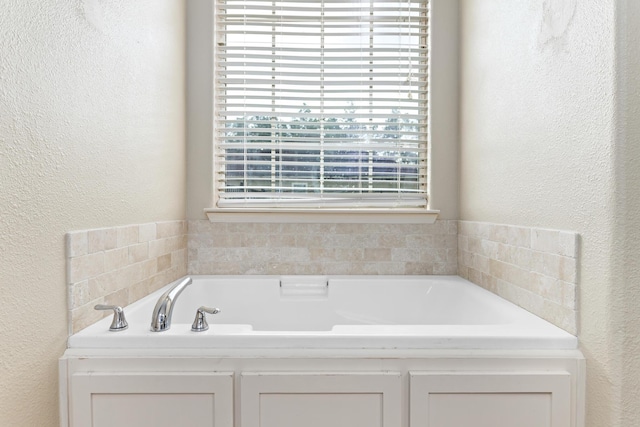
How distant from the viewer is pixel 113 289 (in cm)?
134

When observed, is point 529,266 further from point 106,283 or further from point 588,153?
point 106,283

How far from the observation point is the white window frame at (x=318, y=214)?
1.99 m

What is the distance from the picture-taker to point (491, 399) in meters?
1.07

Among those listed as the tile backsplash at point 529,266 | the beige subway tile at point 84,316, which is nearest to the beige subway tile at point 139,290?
the beige subway tile at point 84,316

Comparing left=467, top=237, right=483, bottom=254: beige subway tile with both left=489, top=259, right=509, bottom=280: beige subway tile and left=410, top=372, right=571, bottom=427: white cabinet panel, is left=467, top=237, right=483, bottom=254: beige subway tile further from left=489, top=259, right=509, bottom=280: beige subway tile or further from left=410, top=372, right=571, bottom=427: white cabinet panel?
left=410, top=372, right=571, bottom=427: white cabinet panel

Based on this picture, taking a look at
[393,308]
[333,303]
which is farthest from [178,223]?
[393,308]

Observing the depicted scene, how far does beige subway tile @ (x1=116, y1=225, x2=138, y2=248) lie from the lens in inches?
53.9

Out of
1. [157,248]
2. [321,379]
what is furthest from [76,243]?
[321,379]

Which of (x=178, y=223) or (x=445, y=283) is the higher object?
(x=178, y=223)

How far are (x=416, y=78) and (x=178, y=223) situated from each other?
153 cm

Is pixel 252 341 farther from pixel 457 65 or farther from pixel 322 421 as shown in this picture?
pixel 457 65

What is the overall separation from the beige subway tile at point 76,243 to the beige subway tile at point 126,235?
0.19 metres

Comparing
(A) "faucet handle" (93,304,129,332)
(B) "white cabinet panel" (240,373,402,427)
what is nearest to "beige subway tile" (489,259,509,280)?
(B) "white cabinet panel" (240,373,402,427)

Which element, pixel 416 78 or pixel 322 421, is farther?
pixel 416 78
